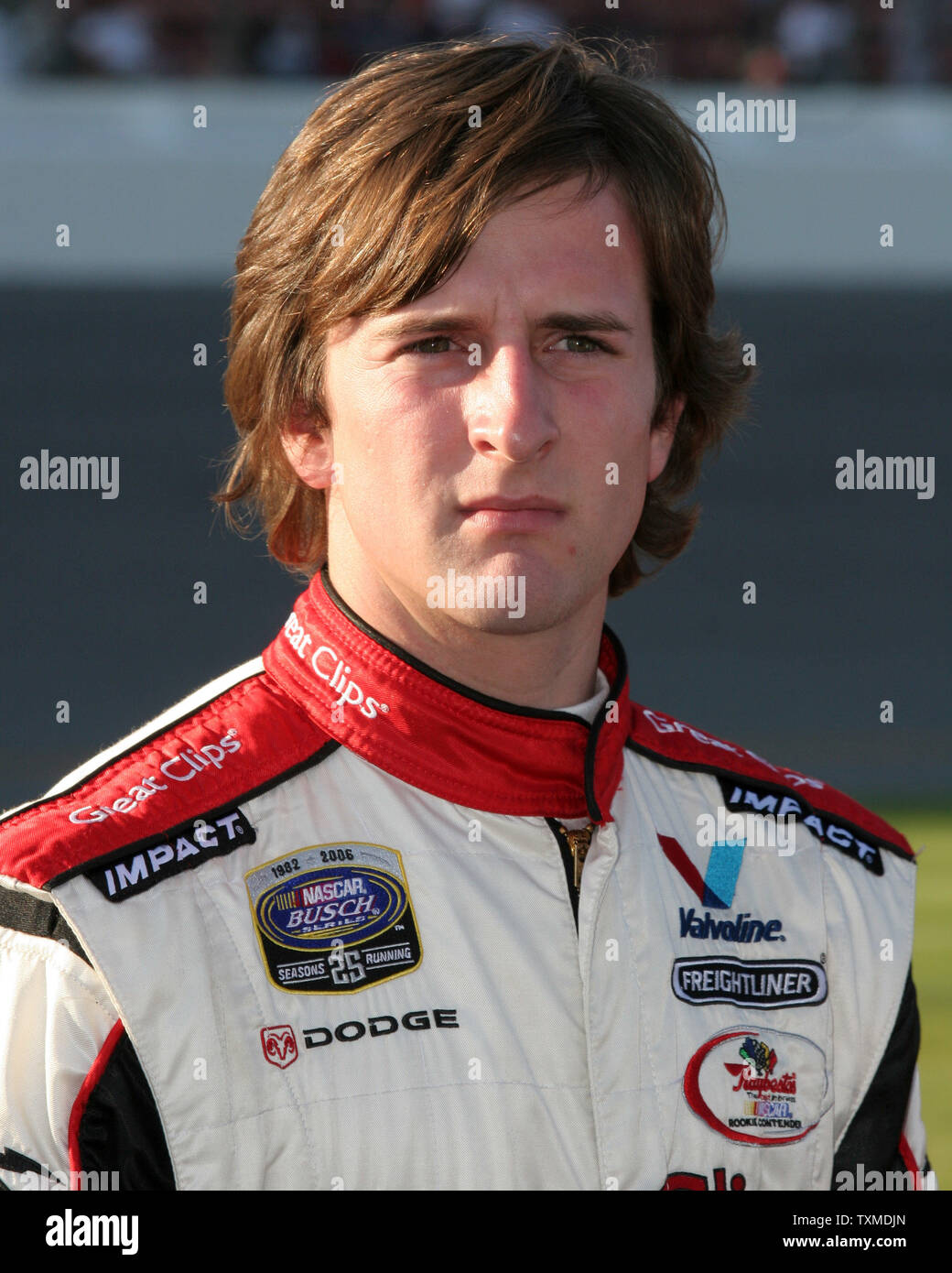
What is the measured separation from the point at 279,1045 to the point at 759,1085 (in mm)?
588

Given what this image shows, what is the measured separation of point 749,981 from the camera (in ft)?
6.26

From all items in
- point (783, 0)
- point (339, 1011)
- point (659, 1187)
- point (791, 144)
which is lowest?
point (659, 1187)

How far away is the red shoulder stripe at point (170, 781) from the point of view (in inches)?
64.9

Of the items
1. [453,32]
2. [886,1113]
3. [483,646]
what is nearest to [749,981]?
[886,1113]

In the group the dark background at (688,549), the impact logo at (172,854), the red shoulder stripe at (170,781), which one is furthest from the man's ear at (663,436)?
the dark background at (688,549)

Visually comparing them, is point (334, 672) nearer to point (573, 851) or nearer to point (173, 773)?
point (173, 773)

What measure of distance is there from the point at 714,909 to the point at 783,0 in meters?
11.1

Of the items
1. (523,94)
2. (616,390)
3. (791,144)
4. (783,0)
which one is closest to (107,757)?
(616,390)

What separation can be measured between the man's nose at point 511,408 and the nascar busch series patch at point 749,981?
24.9 inches

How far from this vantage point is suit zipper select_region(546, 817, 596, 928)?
6.02 feet

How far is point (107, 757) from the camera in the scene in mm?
1820
